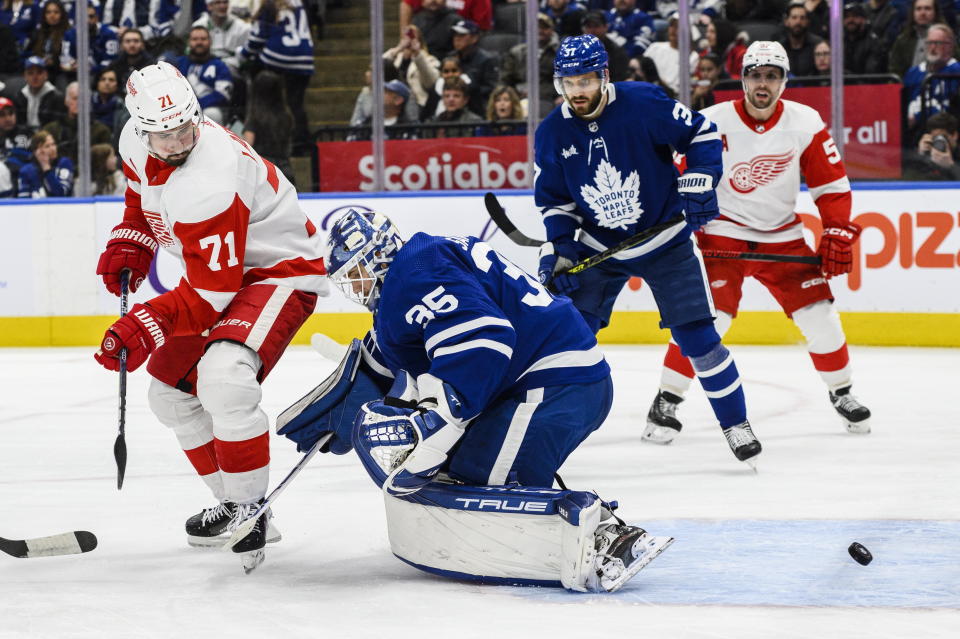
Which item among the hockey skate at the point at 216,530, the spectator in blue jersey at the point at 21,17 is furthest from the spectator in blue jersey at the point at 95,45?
the hockey skate at the point at 216,530

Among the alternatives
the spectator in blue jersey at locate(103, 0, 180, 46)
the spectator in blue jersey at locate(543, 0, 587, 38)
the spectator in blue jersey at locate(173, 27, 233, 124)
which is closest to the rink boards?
the spectator in blue jersey at locate(173, 27, 233, 124)

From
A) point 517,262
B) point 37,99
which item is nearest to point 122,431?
point 517,262

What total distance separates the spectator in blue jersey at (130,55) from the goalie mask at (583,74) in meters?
4.05

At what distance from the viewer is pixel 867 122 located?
657 cm

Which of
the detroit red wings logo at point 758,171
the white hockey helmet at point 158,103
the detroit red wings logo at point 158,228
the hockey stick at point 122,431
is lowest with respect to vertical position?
the hockey stick at point 122,431

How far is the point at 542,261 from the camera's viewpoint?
4062mm

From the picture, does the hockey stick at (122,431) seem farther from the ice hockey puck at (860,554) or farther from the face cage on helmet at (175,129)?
the ice hockey puck at (860,554)

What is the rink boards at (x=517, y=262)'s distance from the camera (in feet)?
20.9

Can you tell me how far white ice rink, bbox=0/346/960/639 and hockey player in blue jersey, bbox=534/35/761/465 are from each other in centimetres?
33

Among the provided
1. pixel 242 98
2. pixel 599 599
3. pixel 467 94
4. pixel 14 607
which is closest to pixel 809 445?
pixel 599 599

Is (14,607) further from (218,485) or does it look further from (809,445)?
(809,445)

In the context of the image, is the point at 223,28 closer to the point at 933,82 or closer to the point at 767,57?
the point at 933,82

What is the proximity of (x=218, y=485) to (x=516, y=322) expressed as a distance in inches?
37.8

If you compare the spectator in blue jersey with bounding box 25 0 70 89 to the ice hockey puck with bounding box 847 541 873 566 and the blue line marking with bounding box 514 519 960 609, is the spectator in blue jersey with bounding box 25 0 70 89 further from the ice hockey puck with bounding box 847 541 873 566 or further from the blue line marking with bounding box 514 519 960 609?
the ice hockey puck with bounding box 847 541 873 566
